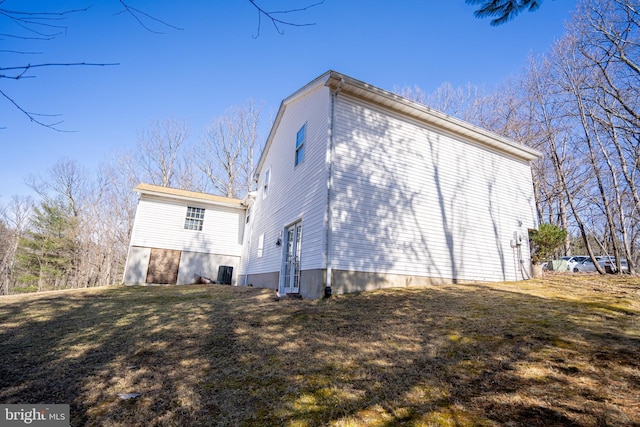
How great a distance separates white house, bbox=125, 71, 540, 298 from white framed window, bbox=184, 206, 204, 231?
5.98m

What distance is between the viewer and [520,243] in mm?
10008

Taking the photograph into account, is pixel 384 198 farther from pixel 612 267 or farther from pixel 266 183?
pixel 612 267

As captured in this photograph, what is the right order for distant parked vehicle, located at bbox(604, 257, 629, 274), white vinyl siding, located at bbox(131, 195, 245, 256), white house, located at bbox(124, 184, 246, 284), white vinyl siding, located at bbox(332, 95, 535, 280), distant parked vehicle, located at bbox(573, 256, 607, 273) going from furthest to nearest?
1. distant parked vehicle, located at bbox(573, 256, 607, 273)
2. white vinyl siding, located at bbox(131, 195, 245, 256)
3. white house, located at bbox(124, 184, 246, 284)
4. distant parked vehicle, located at bbox(604, 257, 629, 274)
5. white vinyl siding, located at bbox(332, 95, 535, 280)

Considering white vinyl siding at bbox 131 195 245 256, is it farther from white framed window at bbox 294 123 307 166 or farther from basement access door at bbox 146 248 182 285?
white framed window at bbox 294 123 307 166

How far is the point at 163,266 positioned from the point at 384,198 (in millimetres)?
12274

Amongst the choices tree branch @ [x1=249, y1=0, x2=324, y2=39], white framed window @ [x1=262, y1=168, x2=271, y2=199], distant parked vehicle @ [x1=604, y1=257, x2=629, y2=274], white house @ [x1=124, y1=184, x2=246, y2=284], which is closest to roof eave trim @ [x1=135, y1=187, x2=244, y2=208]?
white house @ [x1=124, y1=184, x2=246, y2=284]

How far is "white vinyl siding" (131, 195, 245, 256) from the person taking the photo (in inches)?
594

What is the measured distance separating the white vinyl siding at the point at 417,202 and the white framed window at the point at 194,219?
36.9ft

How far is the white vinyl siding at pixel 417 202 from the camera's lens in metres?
7.60

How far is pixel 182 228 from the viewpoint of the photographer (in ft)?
51.9

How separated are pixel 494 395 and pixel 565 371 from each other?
0.86 m

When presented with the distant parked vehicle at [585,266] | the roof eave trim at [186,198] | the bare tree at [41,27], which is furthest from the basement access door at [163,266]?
the distant parked vehicle at [585,266]

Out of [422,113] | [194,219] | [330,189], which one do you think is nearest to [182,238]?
[194,219]

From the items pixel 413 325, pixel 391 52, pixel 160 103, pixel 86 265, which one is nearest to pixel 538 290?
pixel 413 325
